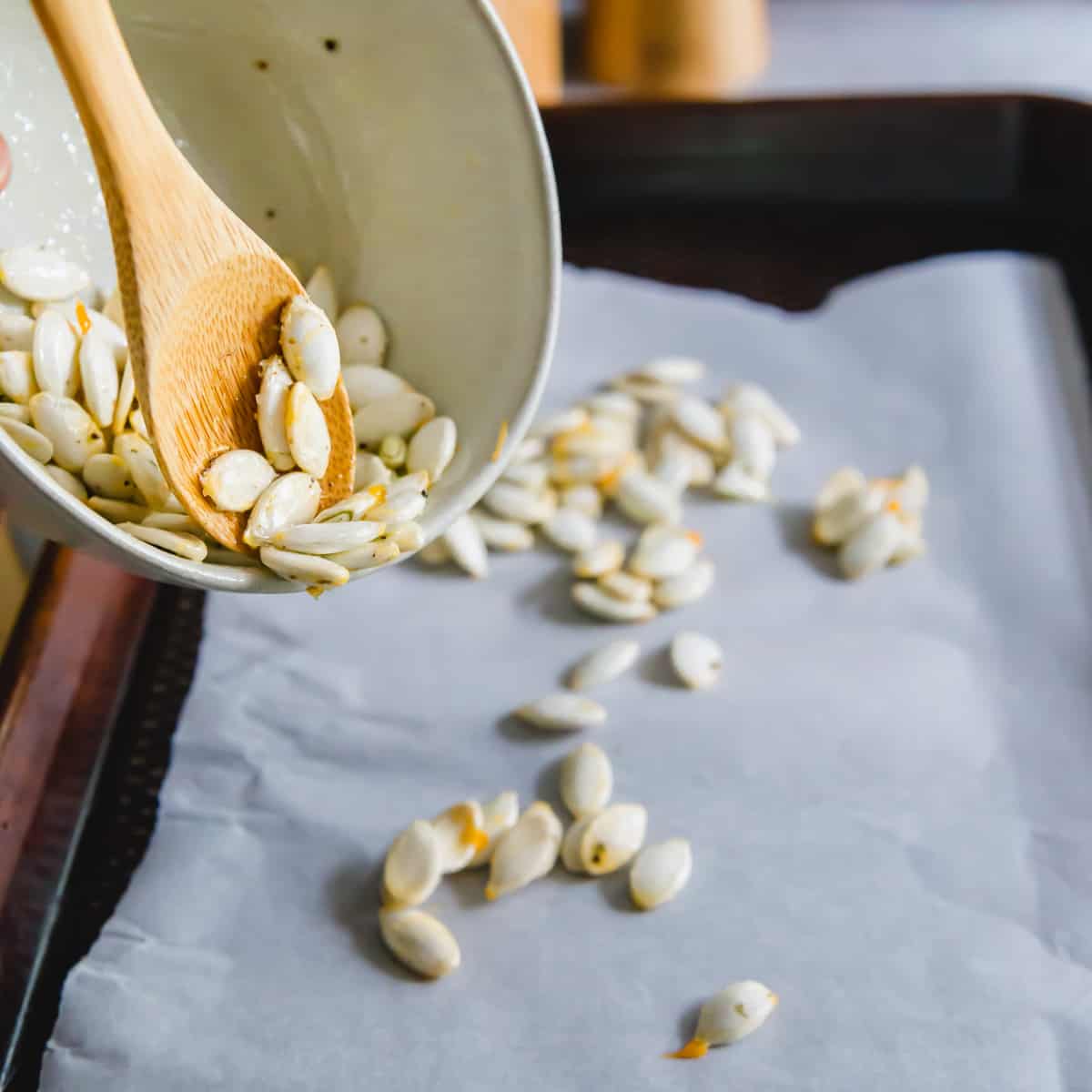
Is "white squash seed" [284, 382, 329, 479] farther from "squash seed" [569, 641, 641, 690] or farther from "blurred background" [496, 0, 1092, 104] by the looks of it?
"blurred background" [496, 0, 1092, 104]

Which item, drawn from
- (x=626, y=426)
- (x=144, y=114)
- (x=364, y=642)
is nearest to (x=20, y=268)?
(x=144, y=114)

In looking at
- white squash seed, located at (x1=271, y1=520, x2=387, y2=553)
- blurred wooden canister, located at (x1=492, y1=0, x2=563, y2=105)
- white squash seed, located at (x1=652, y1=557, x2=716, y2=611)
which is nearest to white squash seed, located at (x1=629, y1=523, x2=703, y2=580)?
white squash seed, located at (x1=652, y1=557, x2=716, y2=611)

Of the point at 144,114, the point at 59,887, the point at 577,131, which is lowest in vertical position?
the point at 59,887

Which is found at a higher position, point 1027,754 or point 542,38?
point 542,38

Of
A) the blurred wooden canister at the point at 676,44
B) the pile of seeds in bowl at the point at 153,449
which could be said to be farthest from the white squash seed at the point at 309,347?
the blurred wooden canister at the point at 676,44

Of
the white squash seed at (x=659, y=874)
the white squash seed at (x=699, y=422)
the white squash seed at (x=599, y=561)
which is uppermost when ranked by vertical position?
the white squash seed at (x=699, y=422)

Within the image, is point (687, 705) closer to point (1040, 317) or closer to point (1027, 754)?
point (1027, 754)

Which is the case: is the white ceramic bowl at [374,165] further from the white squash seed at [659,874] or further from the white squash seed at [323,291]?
the white squash seed at [659,874]
